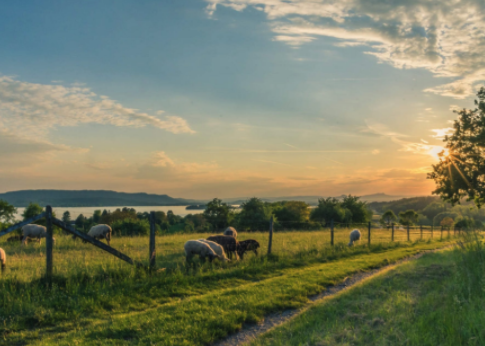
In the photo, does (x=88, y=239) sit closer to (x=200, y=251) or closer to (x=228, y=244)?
(x=200, y=251)

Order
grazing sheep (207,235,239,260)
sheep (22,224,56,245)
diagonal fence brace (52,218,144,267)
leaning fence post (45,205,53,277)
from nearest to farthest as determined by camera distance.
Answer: leaning fence post (45,205,53,277), diagonal fence brace (52,218,144,267), grazing sheep (207,235,239,260), sheep (22,224,56,245)

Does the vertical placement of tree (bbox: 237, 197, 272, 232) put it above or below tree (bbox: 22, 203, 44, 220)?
below

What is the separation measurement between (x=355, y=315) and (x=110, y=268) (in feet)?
23.1

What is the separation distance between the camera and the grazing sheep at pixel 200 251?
13438mm

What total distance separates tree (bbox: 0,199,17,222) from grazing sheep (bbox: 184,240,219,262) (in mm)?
32250

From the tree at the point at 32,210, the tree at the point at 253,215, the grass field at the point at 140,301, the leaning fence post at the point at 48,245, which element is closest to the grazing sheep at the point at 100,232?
the grass field at the point at 140,301

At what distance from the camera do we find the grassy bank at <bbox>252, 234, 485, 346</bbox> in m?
5.23

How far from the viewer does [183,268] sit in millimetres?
12008

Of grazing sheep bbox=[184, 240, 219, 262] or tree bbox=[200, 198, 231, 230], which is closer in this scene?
grazing sheep bbox=[184, 240, 219, 262]

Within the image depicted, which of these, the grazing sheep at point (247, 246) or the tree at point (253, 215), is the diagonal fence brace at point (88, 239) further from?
the tree at point (253, 215)

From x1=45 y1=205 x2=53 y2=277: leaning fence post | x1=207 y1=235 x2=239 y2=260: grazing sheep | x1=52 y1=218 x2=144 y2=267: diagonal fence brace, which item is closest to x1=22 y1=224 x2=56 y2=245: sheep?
x1=207 y1=235 x2=239 y2=260: grazing sheep

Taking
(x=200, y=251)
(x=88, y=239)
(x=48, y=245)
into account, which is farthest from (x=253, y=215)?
(x=48, y=245)

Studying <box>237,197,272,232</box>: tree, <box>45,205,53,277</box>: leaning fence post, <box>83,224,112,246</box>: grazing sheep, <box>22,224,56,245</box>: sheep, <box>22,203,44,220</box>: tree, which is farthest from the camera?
<box>237,197,272,232</box>: tree

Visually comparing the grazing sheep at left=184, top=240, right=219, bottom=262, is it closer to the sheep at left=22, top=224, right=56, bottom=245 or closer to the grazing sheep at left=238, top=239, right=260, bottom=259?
the grazing sheep at left=238, top=239, right=260, bottom=259
